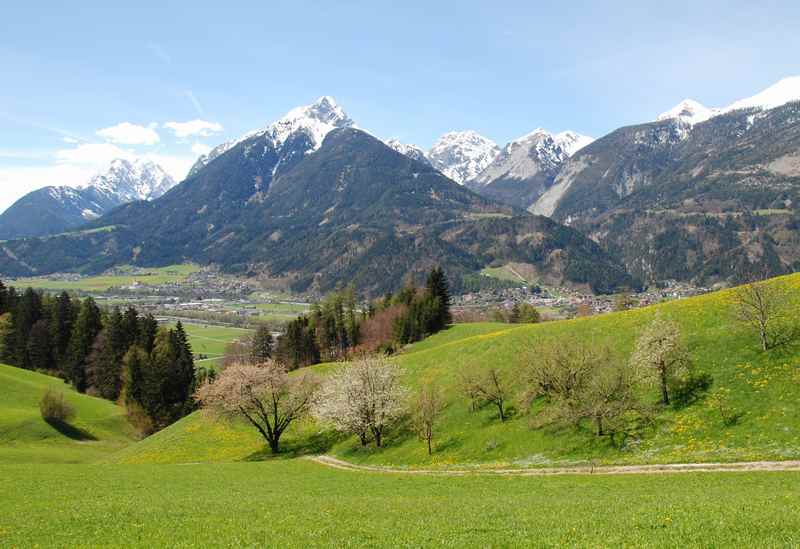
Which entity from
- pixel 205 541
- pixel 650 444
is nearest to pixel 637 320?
pixel 650 444

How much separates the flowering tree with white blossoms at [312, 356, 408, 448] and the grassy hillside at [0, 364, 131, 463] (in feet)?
117

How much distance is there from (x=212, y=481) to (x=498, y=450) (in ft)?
82.1

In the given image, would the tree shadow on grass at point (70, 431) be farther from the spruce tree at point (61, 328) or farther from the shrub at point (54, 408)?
the spruce tree at point (61, 328)

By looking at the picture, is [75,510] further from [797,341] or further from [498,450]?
[797,341]

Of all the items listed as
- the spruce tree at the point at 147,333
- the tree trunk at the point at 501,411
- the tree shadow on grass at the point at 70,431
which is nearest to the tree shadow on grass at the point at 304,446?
the tree trunk at the point at 501,411

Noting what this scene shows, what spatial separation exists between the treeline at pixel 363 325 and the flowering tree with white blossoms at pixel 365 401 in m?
54.7

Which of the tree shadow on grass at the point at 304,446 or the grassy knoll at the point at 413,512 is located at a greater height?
the grassy knoll at the point at 413,512

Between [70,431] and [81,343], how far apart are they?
4202 centimetres

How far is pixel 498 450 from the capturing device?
4488cm

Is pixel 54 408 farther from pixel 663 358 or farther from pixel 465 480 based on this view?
pixel 663 358

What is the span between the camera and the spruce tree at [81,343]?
110 meters

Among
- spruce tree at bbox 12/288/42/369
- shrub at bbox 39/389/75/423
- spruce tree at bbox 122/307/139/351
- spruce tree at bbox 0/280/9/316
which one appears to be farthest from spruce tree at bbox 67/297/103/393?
shrub at bbox 39/389/75/423

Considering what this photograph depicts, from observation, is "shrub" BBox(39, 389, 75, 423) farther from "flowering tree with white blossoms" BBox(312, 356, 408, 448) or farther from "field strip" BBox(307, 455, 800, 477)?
"field strip" BBox(307, 455, 800, 477)

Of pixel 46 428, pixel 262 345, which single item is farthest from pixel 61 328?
pixel 46 428
